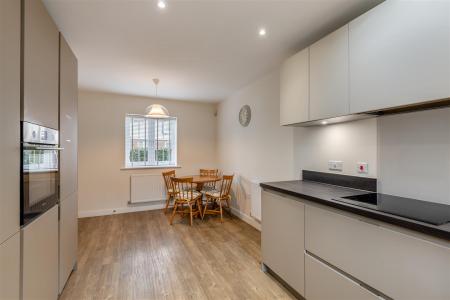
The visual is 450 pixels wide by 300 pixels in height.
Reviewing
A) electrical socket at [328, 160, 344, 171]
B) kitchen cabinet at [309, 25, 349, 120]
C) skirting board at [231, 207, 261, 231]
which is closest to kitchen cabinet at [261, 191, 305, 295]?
electrical socket at [328, 160, 344, 171]

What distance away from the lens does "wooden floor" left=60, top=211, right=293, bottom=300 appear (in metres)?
1.98

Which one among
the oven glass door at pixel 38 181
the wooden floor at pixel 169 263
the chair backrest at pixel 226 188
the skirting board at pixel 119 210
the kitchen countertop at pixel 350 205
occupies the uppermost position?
the oven glass door at pixel 38 181

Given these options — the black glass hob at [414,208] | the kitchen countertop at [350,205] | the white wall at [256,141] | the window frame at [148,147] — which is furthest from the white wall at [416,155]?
the window frame at [148,147]

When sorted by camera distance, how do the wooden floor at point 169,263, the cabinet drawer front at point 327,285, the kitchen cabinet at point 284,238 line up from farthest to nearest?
the wooden floor at point 169,263 < the kitchen cabinet at point 284,238 < the cabinet drawer front at point 327,285

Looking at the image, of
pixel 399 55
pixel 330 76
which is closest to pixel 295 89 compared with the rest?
pixel 330 76

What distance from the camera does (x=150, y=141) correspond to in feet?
15.7

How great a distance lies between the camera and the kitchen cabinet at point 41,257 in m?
1.24

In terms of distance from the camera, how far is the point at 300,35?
6.99 ft

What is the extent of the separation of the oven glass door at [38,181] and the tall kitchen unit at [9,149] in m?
0.08

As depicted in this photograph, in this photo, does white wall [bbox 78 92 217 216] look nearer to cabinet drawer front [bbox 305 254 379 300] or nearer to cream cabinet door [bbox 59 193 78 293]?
cream cabinet door [bbox 59 193 78 293]

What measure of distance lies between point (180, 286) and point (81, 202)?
3.19m

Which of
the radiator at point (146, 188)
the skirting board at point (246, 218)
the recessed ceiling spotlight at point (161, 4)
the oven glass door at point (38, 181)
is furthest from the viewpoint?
the radiator at point (146, 188)

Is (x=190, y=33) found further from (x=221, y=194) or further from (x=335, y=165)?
(x=221, y=194)

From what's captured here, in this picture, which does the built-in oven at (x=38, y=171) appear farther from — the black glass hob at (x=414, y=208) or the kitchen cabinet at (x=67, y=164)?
the black glass hob at (x=414, y=208)
